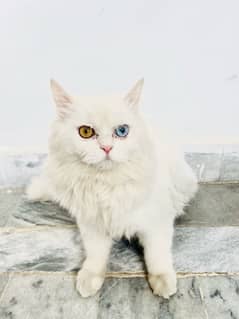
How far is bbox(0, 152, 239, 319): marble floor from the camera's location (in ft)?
3.24

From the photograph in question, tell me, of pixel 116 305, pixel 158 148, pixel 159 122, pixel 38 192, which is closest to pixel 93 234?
pixel 116 305

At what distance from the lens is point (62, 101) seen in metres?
0.91

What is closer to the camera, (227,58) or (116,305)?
(116,305)

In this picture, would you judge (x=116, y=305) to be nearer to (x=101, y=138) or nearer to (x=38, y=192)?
(x=101, y=138)

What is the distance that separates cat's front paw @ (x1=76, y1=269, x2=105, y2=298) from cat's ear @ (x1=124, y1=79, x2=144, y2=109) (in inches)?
20.4

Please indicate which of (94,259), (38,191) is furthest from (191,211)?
(38,191)

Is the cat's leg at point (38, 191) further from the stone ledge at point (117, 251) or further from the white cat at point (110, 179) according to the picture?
the white cat at point (110, 179)

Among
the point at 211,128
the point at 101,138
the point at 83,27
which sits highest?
the point at 83,27

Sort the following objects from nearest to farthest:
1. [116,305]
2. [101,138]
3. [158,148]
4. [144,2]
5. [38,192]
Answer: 1. [101,138]
2. [116,305]
3. [158,148]
4. [144,2]
5. [38,192]

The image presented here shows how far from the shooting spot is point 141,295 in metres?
1.02

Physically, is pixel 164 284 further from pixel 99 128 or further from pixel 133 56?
pixel 133 56

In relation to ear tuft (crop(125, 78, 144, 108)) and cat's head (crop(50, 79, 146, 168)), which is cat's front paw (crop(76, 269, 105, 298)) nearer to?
cat's head (crop(50, 79, 146, 168))

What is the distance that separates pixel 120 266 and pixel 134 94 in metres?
0.55

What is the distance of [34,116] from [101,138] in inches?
31.2
